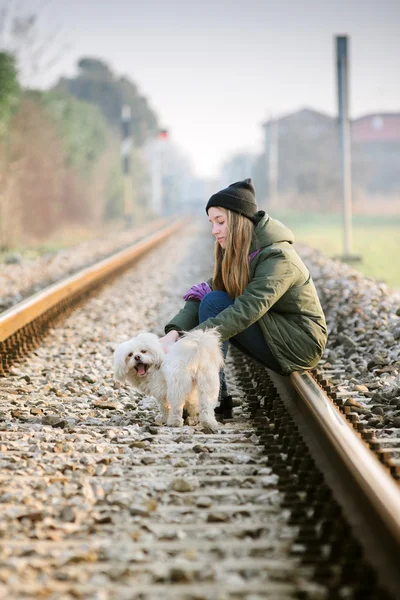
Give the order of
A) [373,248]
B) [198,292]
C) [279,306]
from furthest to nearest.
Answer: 1. [373,248]
2. [198,292]
3. [279,306]

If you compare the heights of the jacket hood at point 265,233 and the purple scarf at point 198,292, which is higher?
the jacket hood at point 265,233

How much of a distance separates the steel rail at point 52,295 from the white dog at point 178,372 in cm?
217

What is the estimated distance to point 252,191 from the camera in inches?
193

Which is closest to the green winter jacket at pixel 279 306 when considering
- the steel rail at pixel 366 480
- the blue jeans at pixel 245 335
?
the blue jeans at pixel 245 335

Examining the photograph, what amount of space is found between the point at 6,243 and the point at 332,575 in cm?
1923

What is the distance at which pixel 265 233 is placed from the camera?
4816 mm

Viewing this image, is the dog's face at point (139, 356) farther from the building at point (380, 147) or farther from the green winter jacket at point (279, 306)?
the building at point (380, 147)

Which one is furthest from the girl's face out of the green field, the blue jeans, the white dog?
the green field

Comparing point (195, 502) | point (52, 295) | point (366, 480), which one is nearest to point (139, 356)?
point (195, 502)

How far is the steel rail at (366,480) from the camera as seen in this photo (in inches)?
97.1

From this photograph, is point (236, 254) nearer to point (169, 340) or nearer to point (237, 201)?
point (237, 201)

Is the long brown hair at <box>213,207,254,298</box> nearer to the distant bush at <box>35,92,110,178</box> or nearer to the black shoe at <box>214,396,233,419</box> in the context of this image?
the black shoe at <box>214,396,233,419</box>

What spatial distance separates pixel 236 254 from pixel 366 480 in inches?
82.5

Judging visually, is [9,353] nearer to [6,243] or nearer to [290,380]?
[290,380]
